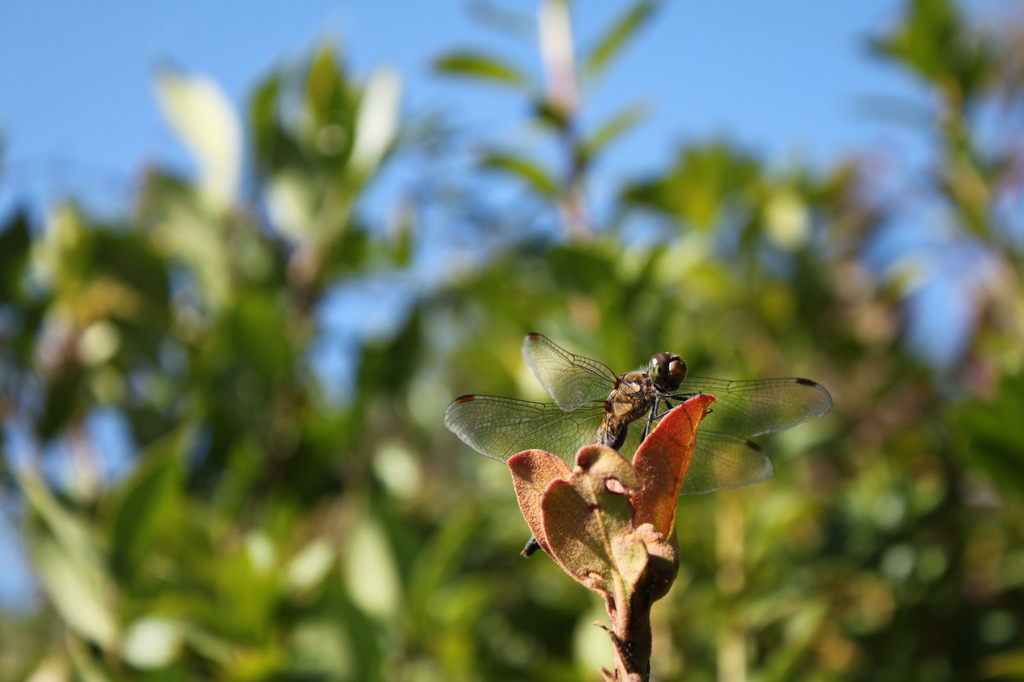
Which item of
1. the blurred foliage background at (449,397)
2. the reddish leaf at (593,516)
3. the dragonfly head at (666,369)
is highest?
the reddish leaf at (593,516)

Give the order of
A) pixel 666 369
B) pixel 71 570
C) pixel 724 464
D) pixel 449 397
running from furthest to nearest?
pixel 449 397, pixel 71 570, pixel 724 464, pixel 666 369

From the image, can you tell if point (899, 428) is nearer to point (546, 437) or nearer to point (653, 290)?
point (653, 290)

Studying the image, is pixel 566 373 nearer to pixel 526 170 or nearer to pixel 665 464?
pixel 665 464

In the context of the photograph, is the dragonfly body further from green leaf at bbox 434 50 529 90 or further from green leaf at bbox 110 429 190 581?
green leaf at bbox 434 50 529 90

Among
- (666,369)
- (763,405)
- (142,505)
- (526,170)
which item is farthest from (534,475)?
(526,170)

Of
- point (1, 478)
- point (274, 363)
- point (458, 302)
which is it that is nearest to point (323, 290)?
point (274, 363)

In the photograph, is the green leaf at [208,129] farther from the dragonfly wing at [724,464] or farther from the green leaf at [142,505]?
the dragonfly wing at [724,464]

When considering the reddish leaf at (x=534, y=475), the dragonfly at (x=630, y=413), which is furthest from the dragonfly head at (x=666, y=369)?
the reddish leaf at (x=534, y=475)
